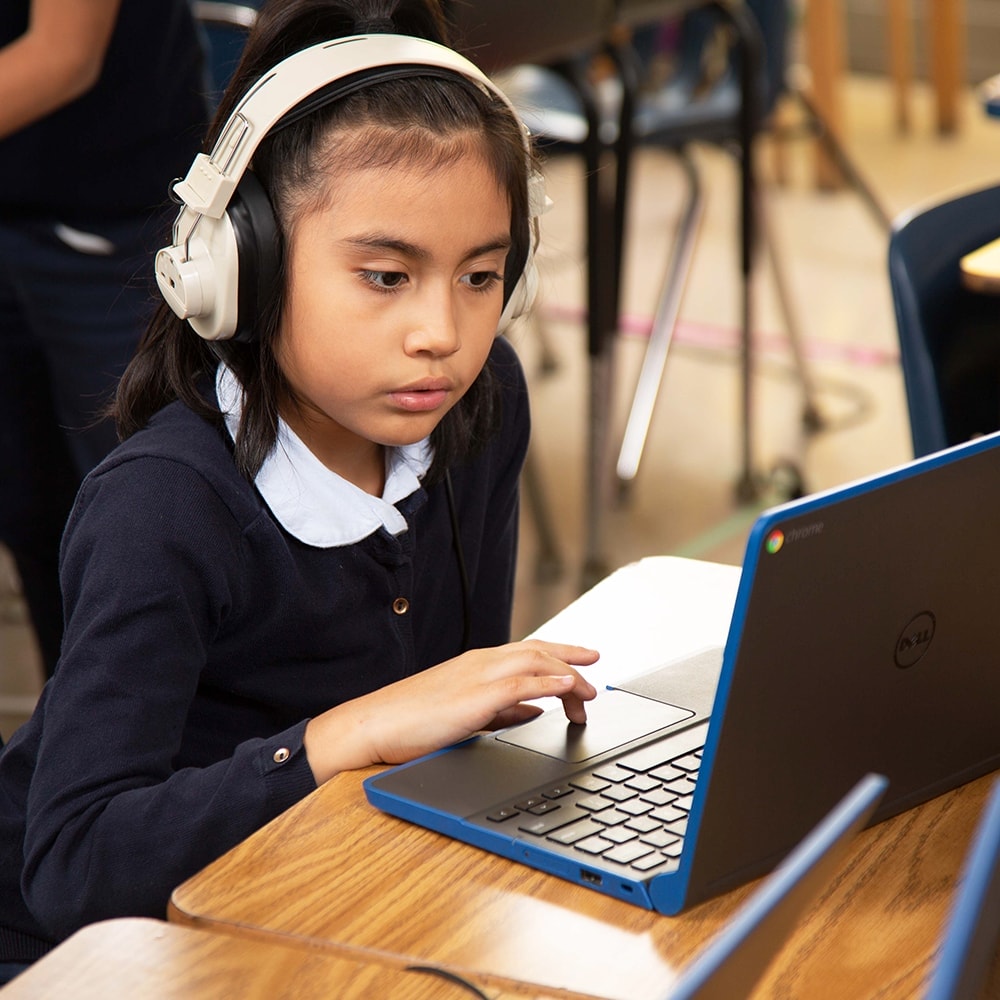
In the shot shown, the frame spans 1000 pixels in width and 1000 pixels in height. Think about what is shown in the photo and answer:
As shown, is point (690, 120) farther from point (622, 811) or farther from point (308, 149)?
point (622, 811)

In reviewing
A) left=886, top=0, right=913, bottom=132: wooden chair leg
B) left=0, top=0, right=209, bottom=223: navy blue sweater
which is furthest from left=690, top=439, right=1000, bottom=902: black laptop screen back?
left=886, top=0, right=913, bottom=132: wooden chair leg

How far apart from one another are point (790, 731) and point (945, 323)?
97cm

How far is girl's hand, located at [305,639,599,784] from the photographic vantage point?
2.96 ft

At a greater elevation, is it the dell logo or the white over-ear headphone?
the white over-ear headphone

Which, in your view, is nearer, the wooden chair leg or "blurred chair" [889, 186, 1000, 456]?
"blurred chair" [889, 186, 1000, 456]

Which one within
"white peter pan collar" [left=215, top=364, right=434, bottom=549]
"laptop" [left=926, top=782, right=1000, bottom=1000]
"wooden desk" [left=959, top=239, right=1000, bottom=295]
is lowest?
"white peter pan collar" [left=215, top=364, right=434, bottom=549]

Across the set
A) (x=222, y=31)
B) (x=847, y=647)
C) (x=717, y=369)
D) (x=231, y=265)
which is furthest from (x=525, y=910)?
(x=717, y=369)

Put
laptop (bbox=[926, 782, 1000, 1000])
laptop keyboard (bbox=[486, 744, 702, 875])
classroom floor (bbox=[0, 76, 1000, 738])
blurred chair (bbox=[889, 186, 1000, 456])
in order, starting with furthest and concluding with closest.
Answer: classroom floor (bbox=[0, 76, 1000, 738]) → blurred chair (bbox=[889, 186, 1000, 456]) → laptop keyboard (bbox=[486, 744, 702, 875]) → laptop (bbox=[926, 782, 1000, 1000])

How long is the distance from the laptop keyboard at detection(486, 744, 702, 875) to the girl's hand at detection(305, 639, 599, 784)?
6cm

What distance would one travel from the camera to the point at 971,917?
1.27ft

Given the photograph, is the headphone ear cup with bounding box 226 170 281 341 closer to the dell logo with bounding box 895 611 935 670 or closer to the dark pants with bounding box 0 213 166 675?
the dell logo with bounding box 895 611 935 670

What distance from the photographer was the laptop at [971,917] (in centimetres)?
38

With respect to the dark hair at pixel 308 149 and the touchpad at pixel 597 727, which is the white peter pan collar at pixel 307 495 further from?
the touchpad at pixel 597 727

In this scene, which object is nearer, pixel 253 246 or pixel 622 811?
pixel 622 811
